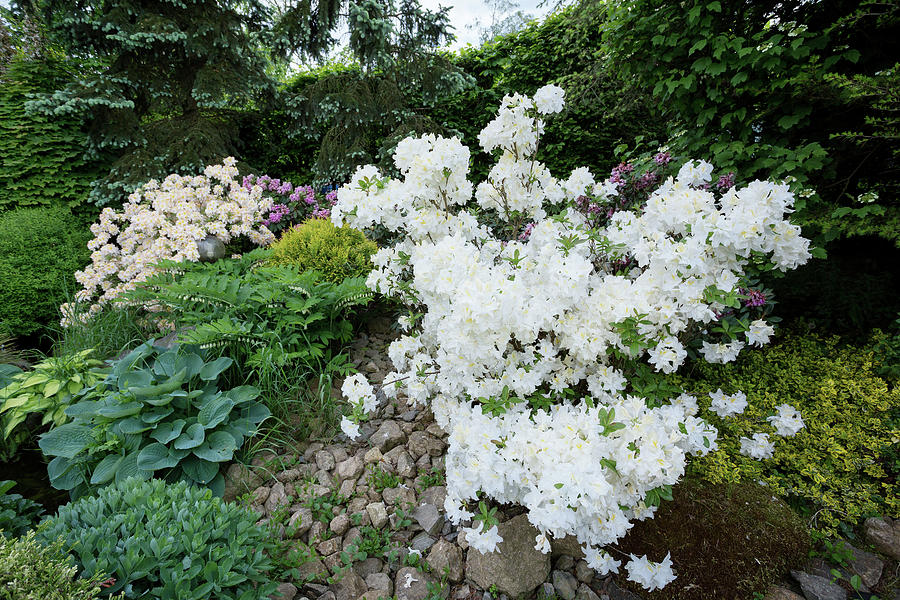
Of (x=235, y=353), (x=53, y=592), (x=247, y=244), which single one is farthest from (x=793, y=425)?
(x=247, y=244)

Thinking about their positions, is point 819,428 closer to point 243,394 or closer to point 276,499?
point 276,499

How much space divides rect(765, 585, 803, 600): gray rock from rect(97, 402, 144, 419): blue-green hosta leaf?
111 inches

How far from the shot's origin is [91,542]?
49.7 inches

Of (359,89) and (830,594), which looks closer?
(830,594)

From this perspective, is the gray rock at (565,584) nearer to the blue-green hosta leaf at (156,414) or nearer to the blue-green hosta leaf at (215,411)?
the blue-green hosta leaf at (215,411)

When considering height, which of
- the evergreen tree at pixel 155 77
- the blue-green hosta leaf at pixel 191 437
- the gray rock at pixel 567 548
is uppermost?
the evergreen tree at pixel 155 77

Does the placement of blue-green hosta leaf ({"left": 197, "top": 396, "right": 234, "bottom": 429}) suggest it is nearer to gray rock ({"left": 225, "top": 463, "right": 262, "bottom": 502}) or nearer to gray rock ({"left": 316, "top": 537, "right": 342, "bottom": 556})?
gray rock ({"left": 225, "top": 463, "right": 262, "bottom": 502})

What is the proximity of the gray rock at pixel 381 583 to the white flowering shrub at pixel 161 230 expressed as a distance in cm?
305

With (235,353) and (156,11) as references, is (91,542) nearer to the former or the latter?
(235,353)

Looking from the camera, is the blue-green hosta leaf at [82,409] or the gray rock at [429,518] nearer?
the gray rock at [429,518]

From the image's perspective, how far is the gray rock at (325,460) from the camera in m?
2.19

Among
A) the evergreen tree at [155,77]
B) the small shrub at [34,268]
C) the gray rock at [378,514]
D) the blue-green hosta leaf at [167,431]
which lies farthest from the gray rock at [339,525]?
the evergreen tree at [155,77]

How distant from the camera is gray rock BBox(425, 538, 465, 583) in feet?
5.55

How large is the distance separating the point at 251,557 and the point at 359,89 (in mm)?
5270
